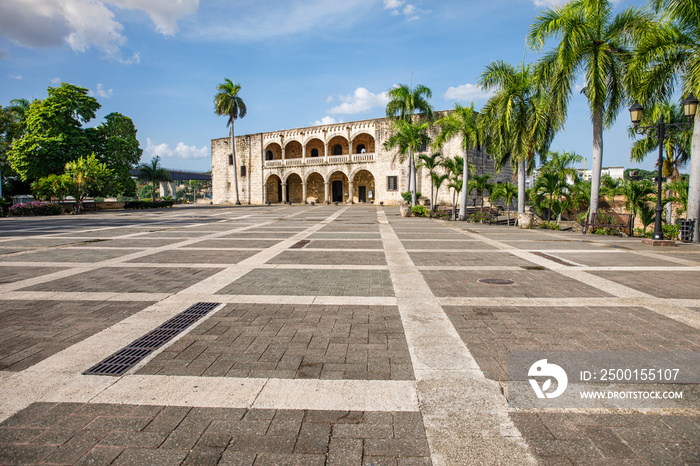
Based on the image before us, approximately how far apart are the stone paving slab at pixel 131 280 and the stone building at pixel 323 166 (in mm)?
29617

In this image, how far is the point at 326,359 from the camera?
3.57m

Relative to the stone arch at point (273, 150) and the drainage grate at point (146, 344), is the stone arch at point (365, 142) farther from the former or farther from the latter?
the drainage grate at point (146, 344)

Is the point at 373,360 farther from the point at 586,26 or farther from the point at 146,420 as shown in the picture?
the point at 586,26

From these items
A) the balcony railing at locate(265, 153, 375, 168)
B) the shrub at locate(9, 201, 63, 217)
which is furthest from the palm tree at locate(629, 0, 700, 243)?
the shrub at locate(9, 201, 63, 217)

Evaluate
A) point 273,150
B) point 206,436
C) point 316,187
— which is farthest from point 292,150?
point 206,436

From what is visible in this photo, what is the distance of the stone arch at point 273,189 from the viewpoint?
162 ft

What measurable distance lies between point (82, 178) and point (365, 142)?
2763 centimetres

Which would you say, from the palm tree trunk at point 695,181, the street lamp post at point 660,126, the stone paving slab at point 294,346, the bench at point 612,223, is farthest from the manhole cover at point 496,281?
the bench at point 612,223

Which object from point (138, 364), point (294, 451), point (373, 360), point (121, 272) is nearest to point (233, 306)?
point (138, 364)

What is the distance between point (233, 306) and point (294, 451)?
10.4 feet

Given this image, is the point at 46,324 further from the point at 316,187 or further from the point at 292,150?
the point at 292,150

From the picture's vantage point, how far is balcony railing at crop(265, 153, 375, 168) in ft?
135

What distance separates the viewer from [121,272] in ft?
24.5

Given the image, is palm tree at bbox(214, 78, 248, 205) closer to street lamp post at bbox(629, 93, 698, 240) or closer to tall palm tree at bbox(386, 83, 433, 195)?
tall palm tree at bbox(386, 83, 433, 195)
